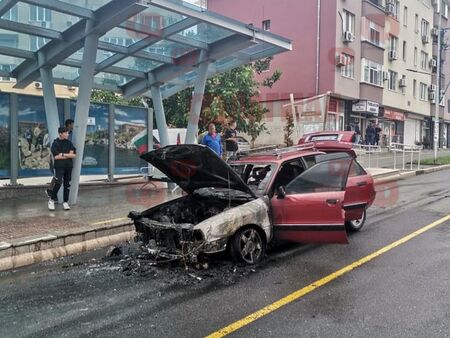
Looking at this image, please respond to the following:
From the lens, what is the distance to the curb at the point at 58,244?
640cm

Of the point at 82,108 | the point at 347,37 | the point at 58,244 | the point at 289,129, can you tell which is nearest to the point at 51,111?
the point at 82,108

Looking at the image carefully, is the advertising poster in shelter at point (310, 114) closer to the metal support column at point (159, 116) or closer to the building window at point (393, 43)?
the metal support column at point (159, 116)

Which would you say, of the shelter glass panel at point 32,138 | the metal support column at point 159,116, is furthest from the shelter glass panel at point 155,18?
the shelter glass panel at point 32,138

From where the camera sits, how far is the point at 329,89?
2895 centimetres

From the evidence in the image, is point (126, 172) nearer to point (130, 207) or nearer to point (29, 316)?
point (130, 207)

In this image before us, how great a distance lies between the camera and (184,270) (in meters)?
5.83

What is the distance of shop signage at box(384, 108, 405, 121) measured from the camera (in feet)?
122

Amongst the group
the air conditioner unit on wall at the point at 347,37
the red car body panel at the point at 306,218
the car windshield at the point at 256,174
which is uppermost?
the air conditioner unit on wall at the point at 347,37

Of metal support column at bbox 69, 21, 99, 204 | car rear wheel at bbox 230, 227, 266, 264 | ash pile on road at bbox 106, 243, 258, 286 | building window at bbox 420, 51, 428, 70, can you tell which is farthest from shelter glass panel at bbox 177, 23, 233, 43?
building window at bbox 420, 51, 428, 70

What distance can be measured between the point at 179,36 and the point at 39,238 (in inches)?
236

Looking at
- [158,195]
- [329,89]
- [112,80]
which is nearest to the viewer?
[158,195]

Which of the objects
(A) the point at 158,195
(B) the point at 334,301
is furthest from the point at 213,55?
(B) the point at 334,301

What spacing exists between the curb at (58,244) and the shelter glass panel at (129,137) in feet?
20.7

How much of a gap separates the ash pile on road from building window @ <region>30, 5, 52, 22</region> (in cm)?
557
